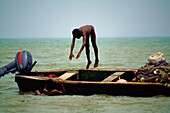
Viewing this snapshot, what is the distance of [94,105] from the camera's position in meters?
9.71

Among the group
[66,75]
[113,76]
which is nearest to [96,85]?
[113,76]

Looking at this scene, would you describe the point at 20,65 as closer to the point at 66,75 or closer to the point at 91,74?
the point at 66,75

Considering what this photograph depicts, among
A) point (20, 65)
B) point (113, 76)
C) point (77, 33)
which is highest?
point (77, 33)

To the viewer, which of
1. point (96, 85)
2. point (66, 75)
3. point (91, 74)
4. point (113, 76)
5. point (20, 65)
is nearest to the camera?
point (96, 85)

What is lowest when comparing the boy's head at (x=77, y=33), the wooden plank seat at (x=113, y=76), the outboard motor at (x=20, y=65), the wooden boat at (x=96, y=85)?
the wooden boat at (x=96, y=85)

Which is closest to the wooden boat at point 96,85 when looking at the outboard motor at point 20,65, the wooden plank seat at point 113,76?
the wooden plank seat at point 113,76

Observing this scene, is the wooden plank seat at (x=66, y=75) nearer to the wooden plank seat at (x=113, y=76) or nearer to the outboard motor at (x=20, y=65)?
the outboard motor at (x=20, y=65)

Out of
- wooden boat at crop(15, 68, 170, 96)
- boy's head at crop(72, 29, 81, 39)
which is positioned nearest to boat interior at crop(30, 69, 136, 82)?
wooden boat at crop(15, 68, 170, 96)

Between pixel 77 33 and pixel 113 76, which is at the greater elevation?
pixel 77 33

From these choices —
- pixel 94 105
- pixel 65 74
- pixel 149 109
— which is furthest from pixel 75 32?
pixel 149 109

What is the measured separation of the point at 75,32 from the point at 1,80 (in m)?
4.79

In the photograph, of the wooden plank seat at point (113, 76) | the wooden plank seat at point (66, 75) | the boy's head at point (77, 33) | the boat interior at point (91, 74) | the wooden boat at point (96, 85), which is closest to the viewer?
the wooden boat at point (96, 85)

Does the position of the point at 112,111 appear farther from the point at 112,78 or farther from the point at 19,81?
the point at 19,81

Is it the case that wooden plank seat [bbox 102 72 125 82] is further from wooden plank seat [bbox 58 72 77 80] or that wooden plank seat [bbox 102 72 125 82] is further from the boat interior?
wooden plank seat [bbox 58 72 77 80]
